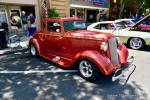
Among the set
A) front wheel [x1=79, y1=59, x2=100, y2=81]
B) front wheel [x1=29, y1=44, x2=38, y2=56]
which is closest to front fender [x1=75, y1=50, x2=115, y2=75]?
front wheel [x1=79, y1=59, x2=100, y2=81]

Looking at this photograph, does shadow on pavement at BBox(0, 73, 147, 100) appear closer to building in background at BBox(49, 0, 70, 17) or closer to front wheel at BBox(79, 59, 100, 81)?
front wheel at BBox(79, 59, 100, 81)

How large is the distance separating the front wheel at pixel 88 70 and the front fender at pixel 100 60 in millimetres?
157

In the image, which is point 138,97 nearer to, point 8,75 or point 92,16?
point 8,75

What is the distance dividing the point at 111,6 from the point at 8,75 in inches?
946

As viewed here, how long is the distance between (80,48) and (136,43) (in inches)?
183

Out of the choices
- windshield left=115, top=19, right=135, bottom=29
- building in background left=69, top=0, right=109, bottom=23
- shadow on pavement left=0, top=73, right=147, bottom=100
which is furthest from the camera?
building in background left=69, top=0, right=109, bottom=23

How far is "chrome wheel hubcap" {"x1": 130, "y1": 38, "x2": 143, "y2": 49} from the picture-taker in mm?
9144

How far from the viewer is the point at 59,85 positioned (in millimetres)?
5059

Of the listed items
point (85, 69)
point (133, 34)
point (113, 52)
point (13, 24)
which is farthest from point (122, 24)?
point (13, 24)

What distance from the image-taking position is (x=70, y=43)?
5809mm

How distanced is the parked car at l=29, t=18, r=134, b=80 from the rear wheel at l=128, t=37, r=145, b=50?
3.32 m

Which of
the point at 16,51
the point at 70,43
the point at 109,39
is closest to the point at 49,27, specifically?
the point at 70,43

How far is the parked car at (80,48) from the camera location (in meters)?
5.07

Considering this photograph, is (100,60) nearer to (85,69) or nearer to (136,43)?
(85,69)
